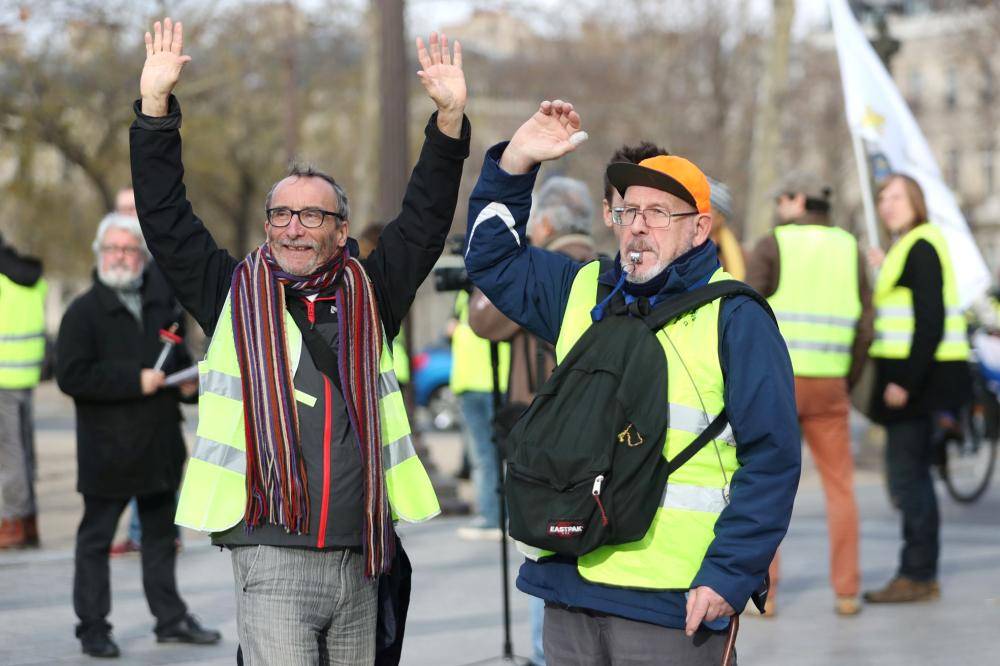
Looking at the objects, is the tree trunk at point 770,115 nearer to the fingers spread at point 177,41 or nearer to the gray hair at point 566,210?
the gray hair at point 566,210

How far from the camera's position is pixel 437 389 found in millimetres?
22125

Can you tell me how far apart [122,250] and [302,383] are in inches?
127

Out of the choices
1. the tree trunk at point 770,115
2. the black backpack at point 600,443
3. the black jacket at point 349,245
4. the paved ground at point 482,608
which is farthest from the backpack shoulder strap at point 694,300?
the tree trunk at point 770,115

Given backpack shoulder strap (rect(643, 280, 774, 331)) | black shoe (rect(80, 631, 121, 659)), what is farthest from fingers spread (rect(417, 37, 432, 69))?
black shoe (rect(80, 631, 121, 659))

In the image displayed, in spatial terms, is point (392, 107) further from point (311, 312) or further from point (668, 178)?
point (668, 178)

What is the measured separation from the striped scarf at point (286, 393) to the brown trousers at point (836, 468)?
3.68 m

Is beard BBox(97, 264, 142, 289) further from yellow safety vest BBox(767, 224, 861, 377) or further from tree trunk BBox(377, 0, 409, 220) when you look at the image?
tree trunk BBox(377, 0, 409, 220)

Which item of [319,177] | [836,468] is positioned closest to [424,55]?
[319,177]

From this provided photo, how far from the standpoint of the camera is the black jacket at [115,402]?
692 centimetres

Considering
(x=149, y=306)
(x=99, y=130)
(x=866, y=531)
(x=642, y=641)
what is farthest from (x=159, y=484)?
(x=99, y=130)

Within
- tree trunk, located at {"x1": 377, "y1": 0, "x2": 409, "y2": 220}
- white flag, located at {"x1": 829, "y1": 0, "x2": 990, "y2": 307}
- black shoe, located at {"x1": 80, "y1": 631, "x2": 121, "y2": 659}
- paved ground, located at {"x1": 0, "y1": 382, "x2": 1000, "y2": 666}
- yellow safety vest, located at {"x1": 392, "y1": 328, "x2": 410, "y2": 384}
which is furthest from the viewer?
tree trunk, located at {"x1": 377, "y1": 0, "x2": 409, "y2": 220}

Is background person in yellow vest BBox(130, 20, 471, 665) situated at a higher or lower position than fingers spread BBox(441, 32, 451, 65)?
lower

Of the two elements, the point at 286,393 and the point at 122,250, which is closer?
the point at 286,393

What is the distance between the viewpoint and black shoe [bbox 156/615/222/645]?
6.96 m
